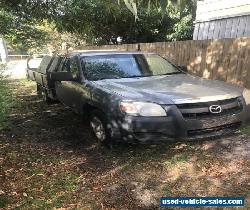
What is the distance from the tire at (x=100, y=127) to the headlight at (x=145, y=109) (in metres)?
0.55

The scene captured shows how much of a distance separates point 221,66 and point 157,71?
3.38 metres

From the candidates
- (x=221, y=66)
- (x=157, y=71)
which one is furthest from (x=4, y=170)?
(x=221, y=66)

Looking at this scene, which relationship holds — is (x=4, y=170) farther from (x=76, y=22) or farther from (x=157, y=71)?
(x=76, y=22)

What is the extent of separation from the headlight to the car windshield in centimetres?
135

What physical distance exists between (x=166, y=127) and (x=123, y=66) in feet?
6.70

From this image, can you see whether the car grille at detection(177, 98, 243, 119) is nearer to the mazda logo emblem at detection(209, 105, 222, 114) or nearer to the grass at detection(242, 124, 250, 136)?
the mazda logo emblem at detection(209, 105, 222, 114)

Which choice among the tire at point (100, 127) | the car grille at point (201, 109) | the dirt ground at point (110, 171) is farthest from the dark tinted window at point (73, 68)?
the car grille at point (201, 109)

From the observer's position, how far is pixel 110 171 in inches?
200

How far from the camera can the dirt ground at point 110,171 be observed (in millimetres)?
4281

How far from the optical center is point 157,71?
683 cm

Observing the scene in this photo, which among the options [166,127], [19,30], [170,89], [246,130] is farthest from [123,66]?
[19,30]

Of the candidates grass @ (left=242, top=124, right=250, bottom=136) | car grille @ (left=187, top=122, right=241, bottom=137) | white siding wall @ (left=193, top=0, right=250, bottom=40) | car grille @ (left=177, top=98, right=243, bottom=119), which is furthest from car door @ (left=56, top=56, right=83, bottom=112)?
white siding wall @ (left=193, top=0, right=250, bottom=40)

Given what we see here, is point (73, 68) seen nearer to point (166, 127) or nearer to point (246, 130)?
point (166, 127)

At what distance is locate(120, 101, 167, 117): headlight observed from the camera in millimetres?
5027
